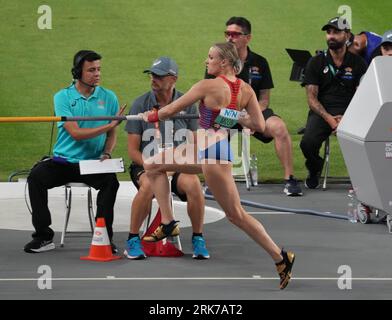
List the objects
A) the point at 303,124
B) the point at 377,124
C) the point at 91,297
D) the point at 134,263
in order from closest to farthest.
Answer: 1. the point at 91,297
2. the point at 134,263
3. the point at 377,124
4. the point at 303,124

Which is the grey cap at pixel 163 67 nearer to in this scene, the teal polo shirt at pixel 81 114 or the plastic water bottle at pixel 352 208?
the teal polo shirt at pixel 81 114

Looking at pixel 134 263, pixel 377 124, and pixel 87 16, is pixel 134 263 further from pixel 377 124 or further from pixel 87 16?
pixel 87 16

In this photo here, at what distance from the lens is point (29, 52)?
2500 centimetres

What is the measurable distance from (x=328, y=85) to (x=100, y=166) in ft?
15.1

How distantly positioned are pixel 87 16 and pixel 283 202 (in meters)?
10.4

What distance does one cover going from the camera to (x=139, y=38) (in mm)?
25562

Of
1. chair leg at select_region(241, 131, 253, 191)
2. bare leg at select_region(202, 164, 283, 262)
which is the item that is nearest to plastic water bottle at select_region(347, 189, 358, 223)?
chair leg at select_region(241, 131, 253, 191)

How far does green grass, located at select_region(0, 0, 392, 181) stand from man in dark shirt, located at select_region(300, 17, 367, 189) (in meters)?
3.12

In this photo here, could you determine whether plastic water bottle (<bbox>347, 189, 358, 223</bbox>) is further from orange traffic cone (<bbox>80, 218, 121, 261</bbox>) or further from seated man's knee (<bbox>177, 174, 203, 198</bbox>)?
orange traffic cone (<bbox>80, 218, 121, 261</bbox>)

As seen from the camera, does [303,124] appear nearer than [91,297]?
No

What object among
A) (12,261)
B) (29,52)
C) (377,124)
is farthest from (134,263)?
(29,52)

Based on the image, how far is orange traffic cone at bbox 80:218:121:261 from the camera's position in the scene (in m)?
13.7

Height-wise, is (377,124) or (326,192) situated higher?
(377,124)

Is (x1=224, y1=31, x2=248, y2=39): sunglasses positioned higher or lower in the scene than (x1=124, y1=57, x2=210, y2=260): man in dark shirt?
higher
